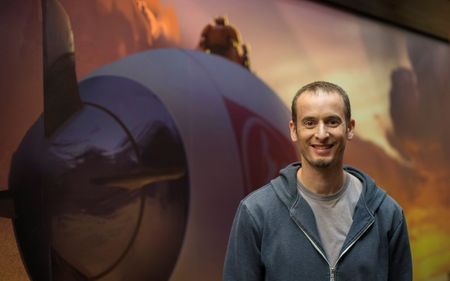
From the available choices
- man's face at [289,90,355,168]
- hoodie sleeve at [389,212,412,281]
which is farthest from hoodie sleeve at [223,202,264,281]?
hoodie sleeve at [389,212,412,281]

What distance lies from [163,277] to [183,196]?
416mm

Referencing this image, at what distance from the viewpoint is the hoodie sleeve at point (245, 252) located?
1256 millimetres

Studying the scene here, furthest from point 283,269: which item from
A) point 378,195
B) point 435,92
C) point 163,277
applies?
point 435,92

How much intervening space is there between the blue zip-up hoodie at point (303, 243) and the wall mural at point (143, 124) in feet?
3.36

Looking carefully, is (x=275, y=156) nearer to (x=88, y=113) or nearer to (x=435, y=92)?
(x=88, y=113)

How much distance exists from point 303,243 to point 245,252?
16 cm

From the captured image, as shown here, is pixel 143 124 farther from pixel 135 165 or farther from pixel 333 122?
pixel 333 122

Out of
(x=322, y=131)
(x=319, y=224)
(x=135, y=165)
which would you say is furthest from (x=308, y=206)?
(x=135, y=165)

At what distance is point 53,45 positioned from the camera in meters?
2.04

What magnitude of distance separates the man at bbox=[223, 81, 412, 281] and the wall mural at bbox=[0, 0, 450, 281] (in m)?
1.02

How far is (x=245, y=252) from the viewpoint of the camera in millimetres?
1263

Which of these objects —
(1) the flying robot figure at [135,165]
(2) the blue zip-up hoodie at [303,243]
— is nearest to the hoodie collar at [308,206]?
(2) the blue zip-up hoodie at [303,243]

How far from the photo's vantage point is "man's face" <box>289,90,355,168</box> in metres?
1.25

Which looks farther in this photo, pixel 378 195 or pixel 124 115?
pixel 124 115
